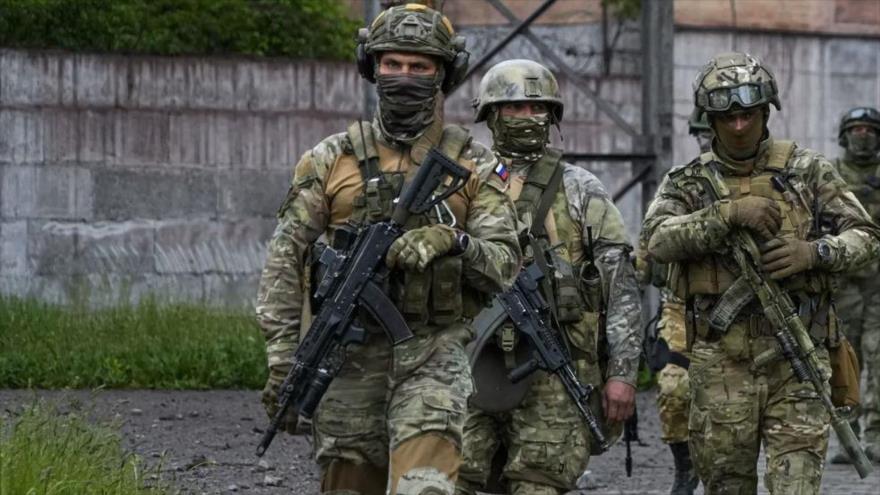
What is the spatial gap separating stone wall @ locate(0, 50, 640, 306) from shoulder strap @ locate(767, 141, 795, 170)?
7420mm

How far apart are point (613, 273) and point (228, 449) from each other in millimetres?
3842

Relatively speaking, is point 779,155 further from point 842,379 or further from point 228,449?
point 228,449

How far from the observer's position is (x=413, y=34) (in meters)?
7.68

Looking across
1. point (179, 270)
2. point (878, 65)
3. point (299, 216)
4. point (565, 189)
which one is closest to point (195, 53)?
point (179, 270)

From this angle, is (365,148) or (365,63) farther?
(365,63)

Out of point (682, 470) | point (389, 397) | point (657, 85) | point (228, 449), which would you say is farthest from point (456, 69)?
point (657, 85)

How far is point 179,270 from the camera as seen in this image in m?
16.0

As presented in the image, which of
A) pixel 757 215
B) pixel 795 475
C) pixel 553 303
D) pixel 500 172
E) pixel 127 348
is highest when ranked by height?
pixel 500 172

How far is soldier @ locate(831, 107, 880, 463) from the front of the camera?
45.0 ft

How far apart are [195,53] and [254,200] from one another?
45.1 inches

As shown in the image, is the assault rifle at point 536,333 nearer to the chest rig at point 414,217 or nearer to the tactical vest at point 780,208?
the tactical vest at point 780,208

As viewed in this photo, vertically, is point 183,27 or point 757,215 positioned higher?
point 183,27

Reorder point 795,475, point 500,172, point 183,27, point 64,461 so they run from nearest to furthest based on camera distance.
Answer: point 500,172 < point 64,461 < point 795,475 < point 183,27

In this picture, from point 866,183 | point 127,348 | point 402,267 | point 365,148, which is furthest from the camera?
point 127,348
